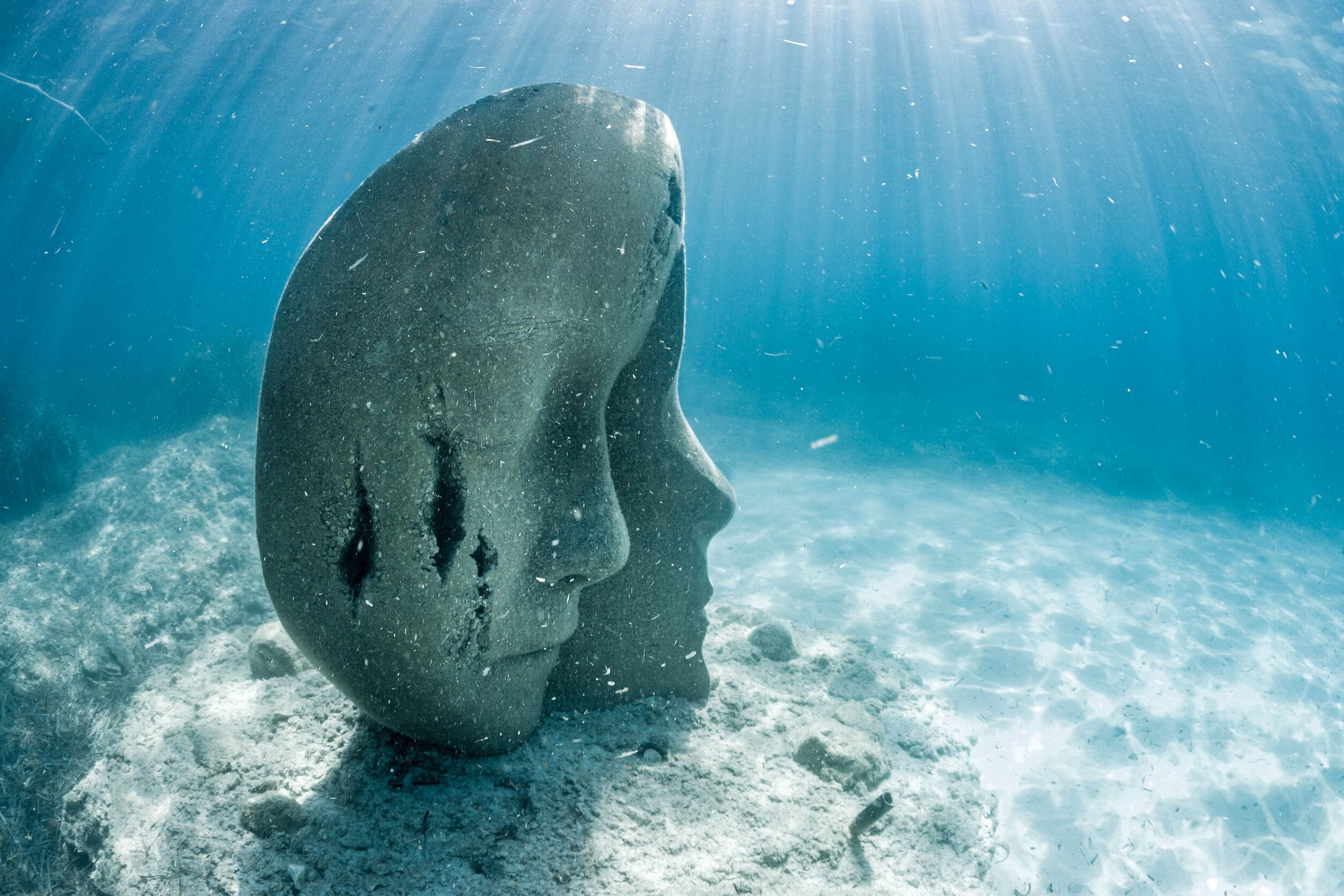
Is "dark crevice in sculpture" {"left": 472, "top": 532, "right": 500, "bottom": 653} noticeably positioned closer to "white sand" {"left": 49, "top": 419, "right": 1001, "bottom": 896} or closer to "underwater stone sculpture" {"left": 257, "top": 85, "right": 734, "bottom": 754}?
"underwater stone sculpture" {"left": 257, "top": 85, "right": 734, "bottom": 754}

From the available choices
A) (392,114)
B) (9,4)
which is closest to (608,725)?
(9,4)

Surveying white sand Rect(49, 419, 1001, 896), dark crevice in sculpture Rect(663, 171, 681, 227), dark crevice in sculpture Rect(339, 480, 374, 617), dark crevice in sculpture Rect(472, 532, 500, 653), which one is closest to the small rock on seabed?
white sand Rect(49, 419, 1001, 896)

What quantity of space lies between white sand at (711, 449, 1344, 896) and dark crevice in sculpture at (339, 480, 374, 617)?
531 centimetres

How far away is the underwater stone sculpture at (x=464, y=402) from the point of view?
7.53ft

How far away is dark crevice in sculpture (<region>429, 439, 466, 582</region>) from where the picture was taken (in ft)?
7.63

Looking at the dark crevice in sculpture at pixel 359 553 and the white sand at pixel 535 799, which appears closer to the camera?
the dark crevice in sculpture at pixel 359 553

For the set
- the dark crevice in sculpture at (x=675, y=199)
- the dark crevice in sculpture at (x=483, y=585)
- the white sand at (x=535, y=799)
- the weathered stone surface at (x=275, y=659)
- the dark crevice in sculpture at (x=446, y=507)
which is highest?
the dark crevice in sculpture at (x=675, y=199)

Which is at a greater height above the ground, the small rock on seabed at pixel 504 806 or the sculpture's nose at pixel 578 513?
the sculpture's nose at pixel 578 513

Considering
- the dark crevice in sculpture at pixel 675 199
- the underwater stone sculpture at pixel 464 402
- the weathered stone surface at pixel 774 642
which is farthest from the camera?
the weathered stone surface at pixel 774 642

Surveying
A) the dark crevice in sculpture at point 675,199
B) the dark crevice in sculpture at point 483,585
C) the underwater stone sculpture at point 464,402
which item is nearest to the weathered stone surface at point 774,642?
the underwater stone sculpture at point 464,402

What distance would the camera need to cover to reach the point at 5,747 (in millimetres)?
5215

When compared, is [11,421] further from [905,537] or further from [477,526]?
[905,537]

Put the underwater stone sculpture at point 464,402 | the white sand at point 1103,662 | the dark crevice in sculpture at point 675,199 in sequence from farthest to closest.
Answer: the white sand at point 1103,662 → the dark crevice in sculpture at point 675,199 → the underwater stone sculpture at point 464,402

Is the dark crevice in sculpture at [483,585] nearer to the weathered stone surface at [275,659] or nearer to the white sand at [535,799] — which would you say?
the white sand at [535,799]
